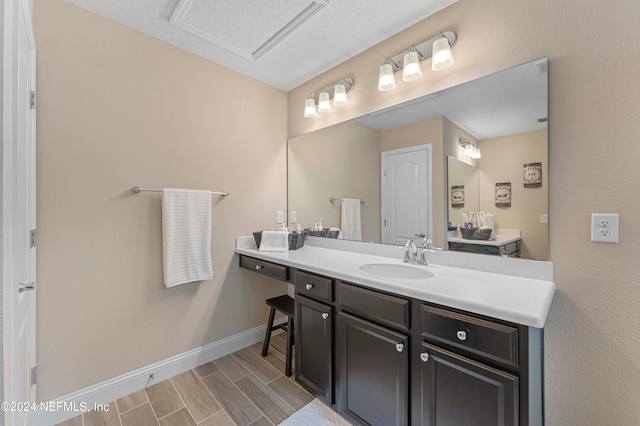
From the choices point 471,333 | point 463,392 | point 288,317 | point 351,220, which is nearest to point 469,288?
point 471,333

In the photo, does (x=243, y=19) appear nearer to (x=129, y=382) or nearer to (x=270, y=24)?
(x=270, y=24)

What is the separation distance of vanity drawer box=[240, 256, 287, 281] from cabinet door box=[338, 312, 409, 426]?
1.86 feet

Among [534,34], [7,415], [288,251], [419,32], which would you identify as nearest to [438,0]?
[419,32]

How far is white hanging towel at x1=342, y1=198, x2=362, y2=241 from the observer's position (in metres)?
2.13

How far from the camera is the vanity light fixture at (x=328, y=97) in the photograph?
6.86 feet

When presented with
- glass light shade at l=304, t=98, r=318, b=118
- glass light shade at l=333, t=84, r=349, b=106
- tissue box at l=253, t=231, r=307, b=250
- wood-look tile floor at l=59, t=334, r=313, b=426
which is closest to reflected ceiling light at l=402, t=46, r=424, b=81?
glass light shade at l=333, t=84, r=349, b=106

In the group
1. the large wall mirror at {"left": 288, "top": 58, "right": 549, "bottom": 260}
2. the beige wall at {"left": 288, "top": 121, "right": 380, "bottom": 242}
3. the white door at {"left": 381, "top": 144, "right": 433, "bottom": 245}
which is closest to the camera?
the large wall mirror at {"left": 288, "top": 58, "right": 549, "bottom": 260}

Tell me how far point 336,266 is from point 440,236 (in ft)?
2.19

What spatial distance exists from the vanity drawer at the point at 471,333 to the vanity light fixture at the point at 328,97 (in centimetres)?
165

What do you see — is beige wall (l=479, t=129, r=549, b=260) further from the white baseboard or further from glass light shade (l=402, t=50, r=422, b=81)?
the white baseboard

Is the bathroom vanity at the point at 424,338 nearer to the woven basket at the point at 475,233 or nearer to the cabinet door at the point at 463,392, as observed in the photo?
the cabinet door at the point at 463,392

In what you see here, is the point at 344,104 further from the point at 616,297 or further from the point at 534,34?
the point at 616,297

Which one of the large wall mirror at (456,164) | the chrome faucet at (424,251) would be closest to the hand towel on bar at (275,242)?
the large wall mirror at (456,164)

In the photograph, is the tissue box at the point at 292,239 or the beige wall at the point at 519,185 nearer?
the beige wall at the point at 519,185
